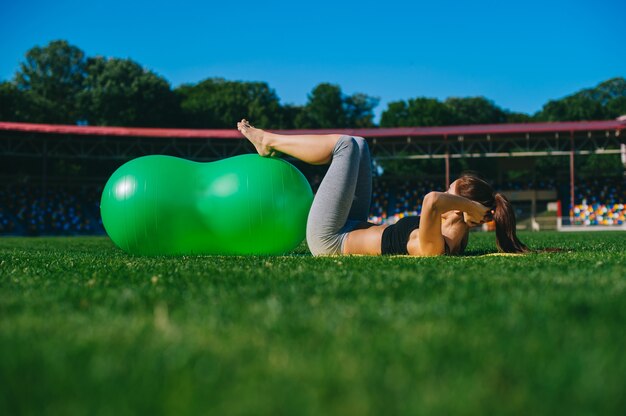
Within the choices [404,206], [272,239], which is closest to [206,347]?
[272,239]

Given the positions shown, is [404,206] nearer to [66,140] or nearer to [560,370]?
[66,140]

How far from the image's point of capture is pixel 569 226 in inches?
1117

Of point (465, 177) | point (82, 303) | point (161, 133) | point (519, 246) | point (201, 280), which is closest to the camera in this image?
point (82, 303)

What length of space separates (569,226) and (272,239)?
83.1 ft

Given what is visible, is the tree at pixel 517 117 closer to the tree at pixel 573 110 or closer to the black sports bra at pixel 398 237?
the tree at pixel 573 110

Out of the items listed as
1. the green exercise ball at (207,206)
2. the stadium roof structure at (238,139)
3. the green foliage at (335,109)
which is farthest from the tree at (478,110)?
the green exercise ball at (207,206)

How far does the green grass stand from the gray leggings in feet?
8.60

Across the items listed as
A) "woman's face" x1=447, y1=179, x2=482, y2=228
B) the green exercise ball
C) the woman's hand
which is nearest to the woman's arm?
the woman's hand

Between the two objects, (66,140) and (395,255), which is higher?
(66,140)

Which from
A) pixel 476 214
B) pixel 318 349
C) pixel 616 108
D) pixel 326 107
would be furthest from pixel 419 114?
pixel 318 349

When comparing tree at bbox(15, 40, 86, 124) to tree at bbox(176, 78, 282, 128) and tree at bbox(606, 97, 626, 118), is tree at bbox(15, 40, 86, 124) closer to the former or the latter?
tree at bbox(176, 78, 282, 128)

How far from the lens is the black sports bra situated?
18.5ft

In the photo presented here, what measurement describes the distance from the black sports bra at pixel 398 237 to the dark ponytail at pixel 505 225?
0.63 meters

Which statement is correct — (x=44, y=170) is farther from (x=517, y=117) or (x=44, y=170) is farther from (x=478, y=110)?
(x=517, y=117)
